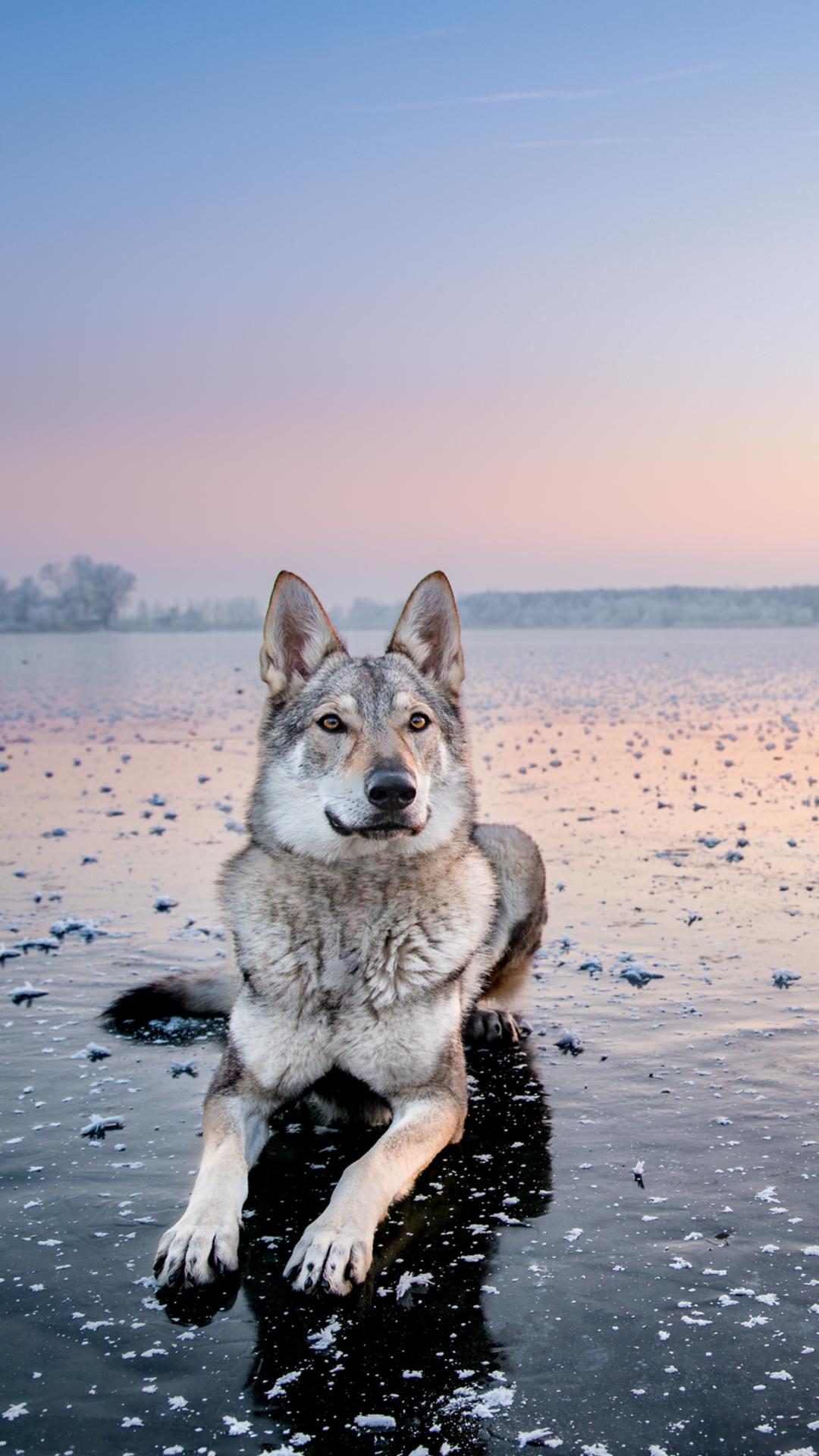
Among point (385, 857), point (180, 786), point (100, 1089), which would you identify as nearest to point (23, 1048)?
point (100, 1089)

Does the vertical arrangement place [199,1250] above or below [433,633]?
below

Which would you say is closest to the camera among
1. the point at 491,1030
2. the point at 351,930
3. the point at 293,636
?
the point at 351,930

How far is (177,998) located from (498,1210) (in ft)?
8.80

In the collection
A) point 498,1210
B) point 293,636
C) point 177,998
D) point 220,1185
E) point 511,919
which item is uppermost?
point 293,636

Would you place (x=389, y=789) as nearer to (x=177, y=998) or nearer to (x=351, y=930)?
(x=351, y=930)

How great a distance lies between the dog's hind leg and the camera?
686cm

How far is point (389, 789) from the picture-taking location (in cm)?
481

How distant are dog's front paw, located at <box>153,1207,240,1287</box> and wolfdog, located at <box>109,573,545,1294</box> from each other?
0.06 meters

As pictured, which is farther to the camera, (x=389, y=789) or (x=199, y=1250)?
(x=389, y=789)

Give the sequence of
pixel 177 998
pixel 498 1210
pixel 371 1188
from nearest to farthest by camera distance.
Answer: pixel 371 1188
pixel 498 1210
pixel 177 998

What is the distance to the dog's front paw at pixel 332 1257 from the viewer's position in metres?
3.73

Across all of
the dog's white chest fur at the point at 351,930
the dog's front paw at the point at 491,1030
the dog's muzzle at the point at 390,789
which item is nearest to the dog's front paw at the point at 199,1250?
the dog's white chest fur at the point at 351,930

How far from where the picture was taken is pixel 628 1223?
4.26 meters

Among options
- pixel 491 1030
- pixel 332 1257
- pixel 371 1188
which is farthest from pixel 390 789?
pixel 491 1030
